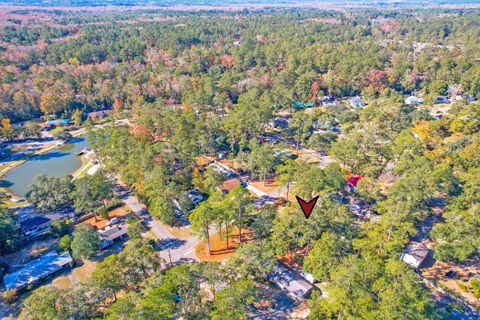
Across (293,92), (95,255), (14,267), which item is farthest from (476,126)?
(14,267)

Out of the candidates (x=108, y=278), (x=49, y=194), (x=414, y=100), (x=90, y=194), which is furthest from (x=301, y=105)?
(x=108, y=278)

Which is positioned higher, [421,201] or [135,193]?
[421,201]

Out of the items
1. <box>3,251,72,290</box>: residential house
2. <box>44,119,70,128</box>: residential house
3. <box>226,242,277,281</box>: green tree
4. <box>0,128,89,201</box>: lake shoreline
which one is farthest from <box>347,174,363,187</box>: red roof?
<box>44,119,70,128</box>: residential house

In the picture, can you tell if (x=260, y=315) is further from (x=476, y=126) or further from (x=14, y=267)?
(x=476, y=126)

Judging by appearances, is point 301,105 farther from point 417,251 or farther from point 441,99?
point 417,251

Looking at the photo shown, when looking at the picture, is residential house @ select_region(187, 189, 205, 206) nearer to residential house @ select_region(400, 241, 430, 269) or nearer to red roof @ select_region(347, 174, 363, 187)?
red roof @ select_region(347, 174, 363, 187)

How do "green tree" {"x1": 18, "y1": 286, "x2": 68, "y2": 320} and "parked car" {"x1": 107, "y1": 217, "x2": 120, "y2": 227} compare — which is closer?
"green tree" {"x1": 18, "y1": 286, "x2": 68, "y2": 320}
